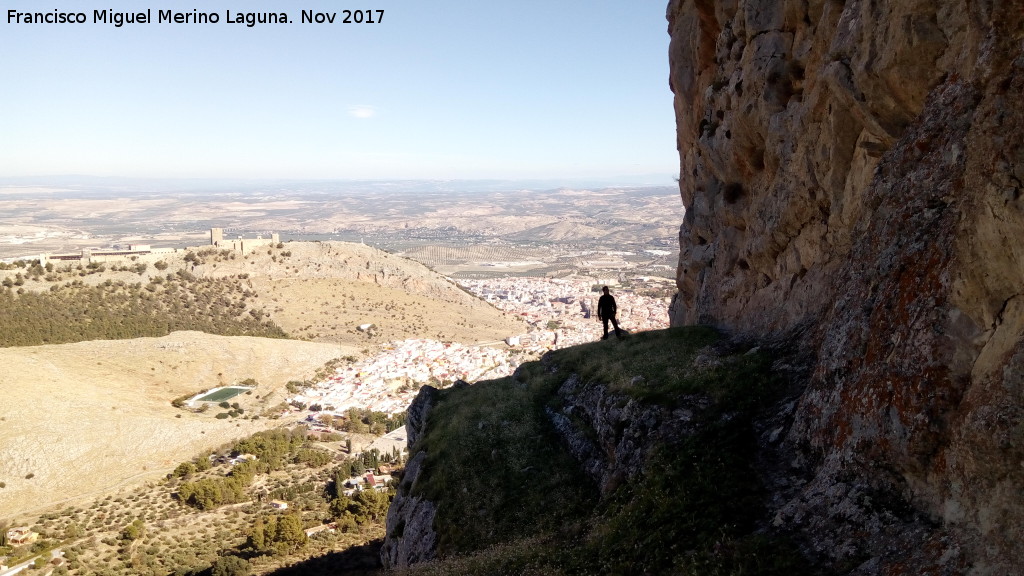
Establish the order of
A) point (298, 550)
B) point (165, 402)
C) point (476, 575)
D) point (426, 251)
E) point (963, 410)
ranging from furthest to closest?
point (426, 251), point (165, 402), point (298, 550), point (476, 575), point (963, 410)

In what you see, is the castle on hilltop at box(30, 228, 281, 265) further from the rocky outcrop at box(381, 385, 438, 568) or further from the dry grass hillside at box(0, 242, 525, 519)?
the rocky outcrop at box(381, 385, 438, 568)

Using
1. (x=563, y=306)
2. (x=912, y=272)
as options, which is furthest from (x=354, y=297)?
(x=912, y=272)

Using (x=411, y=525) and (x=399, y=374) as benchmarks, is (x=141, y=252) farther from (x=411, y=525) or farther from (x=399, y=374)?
(x=411, y=525)

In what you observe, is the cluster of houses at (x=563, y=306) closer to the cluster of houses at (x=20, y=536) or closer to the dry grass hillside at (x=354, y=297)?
the dry grass hillside at (x=354, y=297)

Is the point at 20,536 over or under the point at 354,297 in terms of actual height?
under

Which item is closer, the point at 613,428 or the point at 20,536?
the point at 613,428

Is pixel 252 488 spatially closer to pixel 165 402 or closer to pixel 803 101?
pixel 165 402

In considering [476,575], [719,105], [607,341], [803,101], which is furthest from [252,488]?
[803,101]

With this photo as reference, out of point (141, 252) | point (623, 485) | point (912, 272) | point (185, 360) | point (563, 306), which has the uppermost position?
point (912, 272)

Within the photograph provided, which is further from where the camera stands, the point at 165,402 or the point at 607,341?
the point at 165,402
